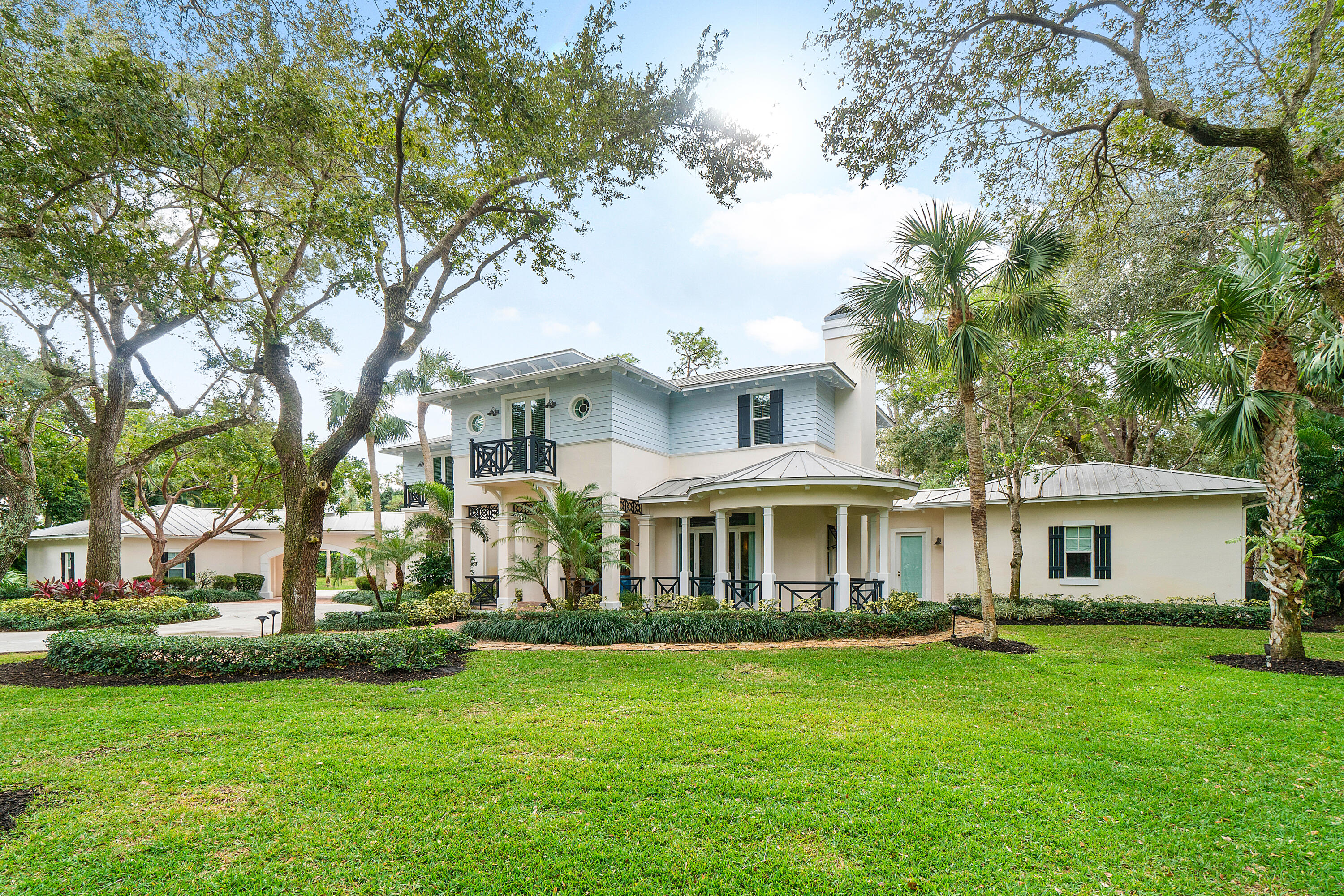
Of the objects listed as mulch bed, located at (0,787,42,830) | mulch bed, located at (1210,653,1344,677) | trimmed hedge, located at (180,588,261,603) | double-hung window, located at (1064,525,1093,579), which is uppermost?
double-hung window, located at (1064,525,1093,579)

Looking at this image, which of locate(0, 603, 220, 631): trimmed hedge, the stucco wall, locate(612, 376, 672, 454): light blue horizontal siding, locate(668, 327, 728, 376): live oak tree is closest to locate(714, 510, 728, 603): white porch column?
locate(612, 376, 672, 454): light blue horizontal siding

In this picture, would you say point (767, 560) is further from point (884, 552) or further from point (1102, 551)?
point (1102, 551)

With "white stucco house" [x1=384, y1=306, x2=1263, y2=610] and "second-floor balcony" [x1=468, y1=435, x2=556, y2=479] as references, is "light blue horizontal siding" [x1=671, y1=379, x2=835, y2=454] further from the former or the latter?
"second-floor balcony" [x1=468, y1=435, x2=556, y2=479]

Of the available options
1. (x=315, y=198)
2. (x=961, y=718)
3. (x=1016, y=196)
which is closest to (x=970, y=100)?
(x=1016, y=196)

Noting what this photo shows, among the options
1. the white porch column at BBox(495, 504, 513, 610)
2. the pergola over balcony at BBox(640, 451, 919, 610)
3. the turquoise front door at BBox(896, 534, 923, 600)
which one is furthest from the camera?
the turquoise front door at BBox(896, 534, 923, 600)

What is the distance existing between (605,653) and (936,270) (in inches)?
355

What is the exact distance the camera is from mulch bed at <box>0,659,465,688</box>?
8141 mm

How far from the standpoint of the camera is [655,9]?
9320 millimetres

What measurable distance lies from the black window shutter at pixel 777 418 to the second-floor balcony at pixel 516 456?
19.4 feet

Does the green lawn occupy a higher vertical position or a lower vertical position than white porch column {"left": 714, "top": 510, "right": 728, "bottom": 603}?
lower

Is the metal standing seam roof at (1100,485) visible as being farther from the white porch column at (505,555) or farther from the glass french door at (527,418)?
the white porch column at (505,555)

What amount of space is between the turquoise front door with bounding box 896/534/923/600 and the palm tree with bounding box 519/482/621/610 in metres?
9.16

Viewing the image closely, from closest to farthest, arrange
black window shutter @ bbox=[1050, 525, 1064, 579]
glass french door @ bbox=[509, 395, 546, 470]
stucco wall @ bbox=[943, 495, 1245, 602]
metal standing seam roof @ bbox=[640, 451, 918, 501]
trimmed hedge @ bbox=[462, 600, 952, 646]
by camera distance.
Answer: trimmed hedge @ bbox=[462, 600, 952, 646], metal standing seam roof @ bbox=[640, 451, 918, 501], stucco wall @ bbox=[943, 495, 1245, 602], black window shutter @ bbox=[1050, 525, 1064, 579], glass french door @ bbox=[509, 395, 546, 470]

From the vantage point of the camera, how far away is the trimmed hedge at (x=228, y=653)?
8.54 m
